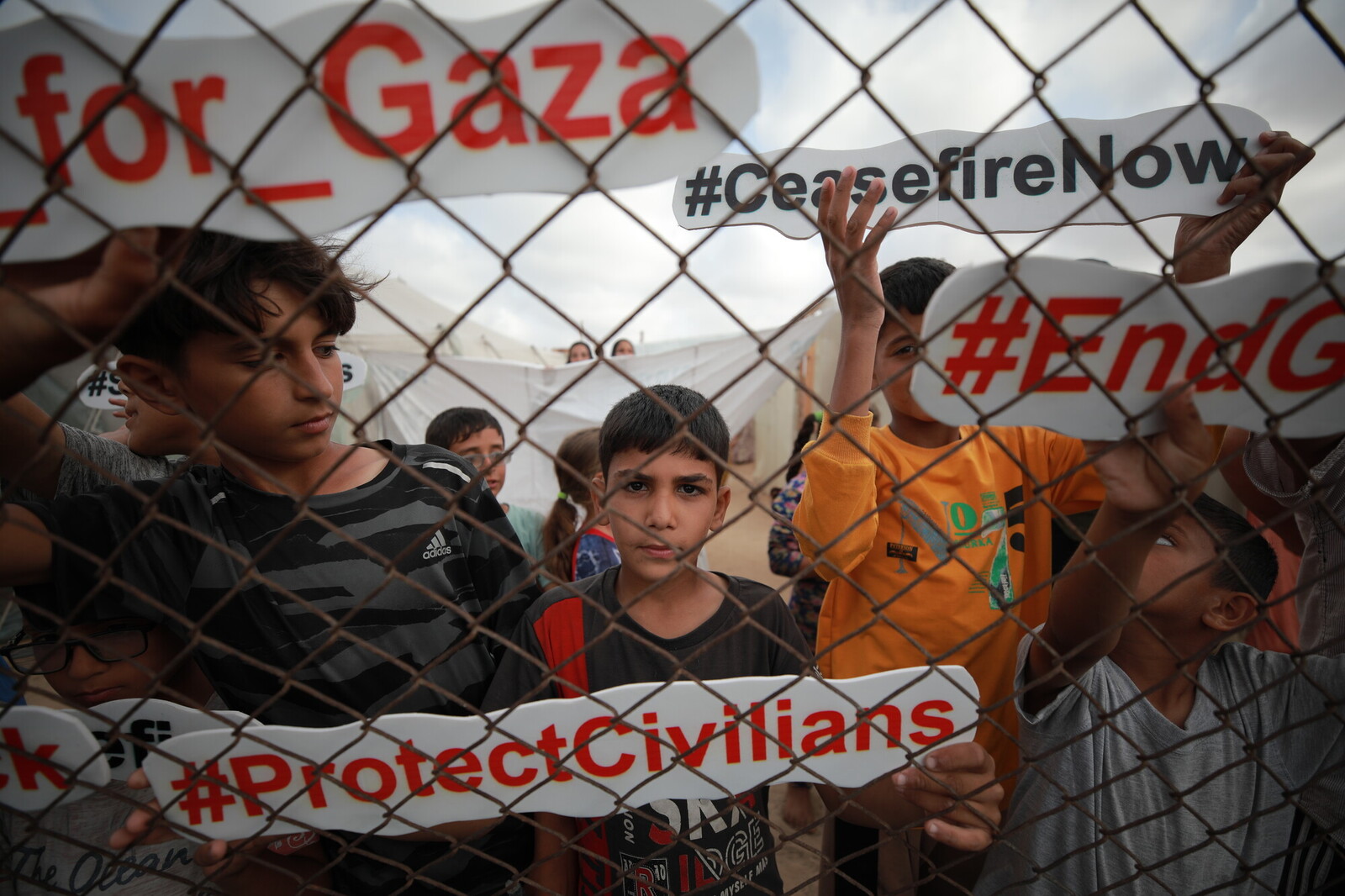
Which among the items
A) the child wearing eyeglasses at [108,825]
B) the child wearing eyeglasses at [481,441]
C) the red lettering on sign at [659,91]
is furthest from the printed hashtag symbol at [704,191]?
the child wearing eyeglasses at [481,441]

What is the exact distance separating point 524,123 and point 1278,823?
5.14ft

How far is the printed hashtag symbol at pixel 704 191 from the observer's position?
1198 millimetres

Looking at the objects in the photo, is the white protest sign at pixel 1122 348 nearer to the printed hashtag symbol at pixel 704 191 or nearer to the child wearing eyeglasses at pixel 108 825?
the printed hashtag symbol at pixel 704 191

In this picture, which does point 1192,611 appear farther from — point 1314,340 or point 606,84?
point 606,84

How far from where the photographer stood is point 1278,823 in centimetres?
103

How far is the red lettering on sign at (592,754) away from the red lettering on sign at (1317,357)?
0.89 metres

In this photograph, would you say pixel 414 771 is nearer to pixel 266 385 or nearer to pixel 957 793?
pixel 266 385

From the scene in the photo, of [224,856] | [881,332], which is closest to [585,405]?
[881,332]

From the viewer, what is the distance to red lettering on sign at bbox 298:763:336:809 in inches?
31.6

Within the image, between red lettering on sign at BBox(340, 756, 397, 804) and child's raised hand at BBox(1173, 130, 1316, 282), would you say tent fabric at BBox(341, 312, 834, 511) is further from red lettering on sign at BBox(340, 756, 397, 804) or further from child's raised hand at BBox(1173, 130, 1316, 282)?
red lettering on sign at BBox(340, 756, 397, 804)

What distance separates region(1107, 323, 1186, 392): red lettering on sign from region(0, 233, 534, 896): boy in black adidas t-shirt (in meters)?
0.83

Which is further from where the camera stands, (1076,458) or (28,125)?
(1076,458)

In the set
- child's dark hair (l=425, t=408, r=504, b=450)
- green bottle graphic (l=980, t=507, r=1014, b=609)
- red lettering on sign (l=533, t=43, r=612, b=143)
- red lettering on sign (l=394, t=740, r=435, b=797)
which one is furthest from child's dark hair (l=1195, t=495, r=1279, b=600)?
child's dark hair (l=425, t=408, r=504, b=450)

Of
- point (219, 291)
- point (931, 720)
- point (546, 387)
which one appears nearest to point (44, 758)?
point (219, 291)
